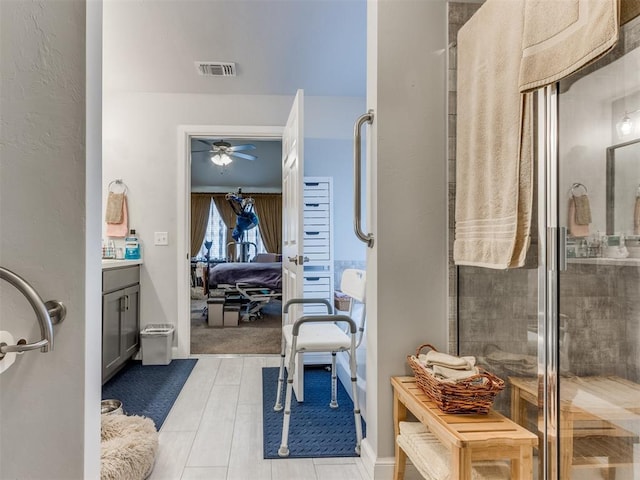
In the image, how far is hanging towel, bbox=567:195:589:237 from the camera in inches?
48.3

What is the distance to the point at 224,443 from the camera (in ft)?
6.75

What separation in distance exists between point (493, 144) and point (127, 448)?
6.26ft

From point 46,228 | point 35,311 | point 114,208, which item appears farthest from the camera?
point 114,208

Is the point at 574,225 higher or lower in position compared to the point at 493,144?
lower

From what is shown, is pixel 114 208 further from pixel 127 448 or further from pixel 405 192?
pixel 405 192

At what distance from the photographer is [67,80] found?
869 millimetres

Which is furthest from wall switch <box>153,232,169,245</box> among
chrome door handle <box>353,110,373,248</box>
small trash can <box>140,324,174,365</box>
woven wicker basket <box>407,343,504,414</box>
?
woven wicker basket <box>407,343,504,414</box>

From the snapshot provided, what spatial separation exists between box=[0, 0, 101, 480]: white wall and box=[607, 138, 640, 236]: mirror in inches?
56.3

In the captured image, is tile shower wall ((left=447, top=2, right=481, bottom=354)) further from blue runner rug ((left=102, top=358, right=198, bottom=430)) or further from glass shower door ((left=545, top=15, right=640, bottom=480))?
blue runner rug ((left=102, top=358, right=198, bottom=430))

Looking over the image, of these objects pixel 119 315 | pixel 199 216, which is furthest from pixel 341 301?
pixel 199 216

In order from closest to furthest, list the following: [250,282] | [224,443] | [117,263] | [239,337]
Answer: [224,443]
[117,263]
[239,337]
[250,282]

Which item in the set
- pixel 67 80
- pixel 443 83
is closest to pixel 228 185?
pixel 443 83

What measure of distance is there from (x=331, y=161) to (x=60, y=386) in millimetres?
3427

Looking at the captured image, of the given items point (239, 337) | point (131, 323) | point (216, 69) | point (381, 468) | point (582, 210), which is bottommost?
point (239, 337)
